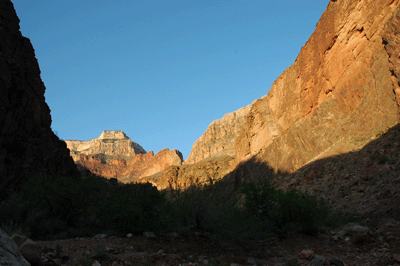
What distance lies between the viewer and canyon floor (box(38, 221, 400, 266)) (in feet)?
31.5

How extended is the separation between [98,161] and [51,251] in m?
197

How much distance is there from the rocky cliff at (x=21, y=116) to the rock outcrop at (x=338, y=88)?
3191 centimetres

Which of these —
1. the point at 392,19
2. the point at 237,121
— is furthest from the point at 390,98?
the point at 237,121

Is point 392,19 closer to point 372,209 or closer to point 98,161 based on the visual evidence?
point 372,209

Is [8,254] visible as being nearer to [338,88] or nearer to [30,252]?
[30,252]

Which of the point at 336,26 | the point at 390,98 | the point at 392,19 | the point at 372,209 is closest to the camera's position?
the point at 372,209

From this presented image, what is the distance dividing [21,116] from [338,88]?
1562 inches

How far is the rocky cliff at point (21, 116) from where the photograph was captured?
26.7 m

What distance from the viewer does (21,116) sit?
29.7m

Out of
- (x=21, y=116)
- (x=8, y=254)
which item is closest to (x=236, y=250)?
(x=8, y=254)

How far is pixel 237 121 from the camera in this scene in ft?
455

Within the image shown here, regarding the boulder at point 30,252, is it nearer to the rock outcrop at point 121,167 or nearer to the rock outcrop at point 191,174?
the rock outcrop at point 191,174

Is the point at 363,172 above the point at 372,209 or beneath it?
above

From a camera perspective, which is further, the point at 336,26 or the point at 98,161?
the point at 98,161
